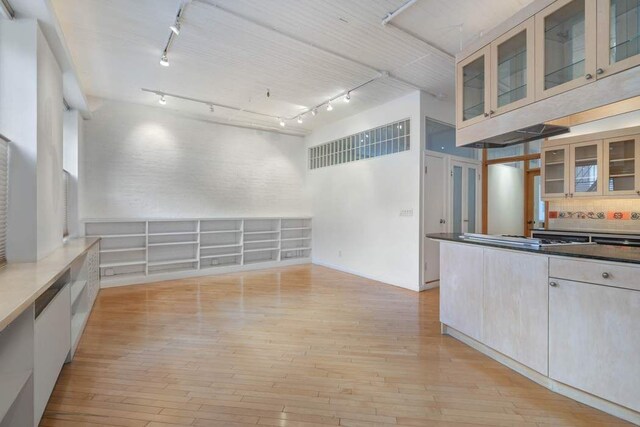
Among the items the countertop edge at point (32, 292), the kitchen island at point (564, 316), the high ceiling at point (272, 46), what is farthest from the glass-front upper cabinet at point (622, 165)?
the countertop edge at point (32, 292)

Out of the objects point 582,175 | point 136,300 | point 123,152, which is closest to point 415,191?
point 582,175

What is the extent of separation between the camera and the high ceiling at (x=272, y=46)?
3.02m

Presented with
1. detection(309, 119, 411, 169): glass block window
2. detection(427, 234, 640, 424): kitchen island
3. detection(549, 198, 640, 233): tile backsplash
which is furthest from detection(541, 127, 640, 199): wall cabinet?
detection(427, 234, 640, 424): kitchen island

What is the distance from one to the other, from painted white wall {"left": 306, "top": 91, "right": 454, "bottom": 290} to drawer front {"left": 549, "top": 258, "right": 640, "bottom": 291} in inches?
111

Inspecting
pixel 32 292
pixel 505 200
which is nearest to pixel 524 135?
pixel 32 292

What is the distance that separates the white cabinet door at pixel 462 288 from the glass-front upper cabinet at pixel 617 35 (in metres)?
1.58

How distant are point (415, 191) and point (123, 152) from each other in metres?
5.22

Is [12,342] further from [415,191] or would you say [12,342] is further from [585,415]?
[415,191]

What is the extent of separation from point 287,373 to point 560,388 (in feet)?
6.51

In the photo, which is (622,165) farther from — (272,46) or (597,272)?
(272,46)

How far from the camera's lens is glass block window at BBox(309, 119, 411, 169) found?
5.36 meters

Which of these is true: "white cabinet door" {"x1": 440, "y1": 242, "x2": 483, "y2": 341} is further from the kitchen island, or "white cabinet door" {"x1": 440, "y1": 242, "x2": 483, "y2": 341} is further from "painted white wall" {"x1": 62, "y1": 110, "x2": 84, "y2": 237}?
"painted white wall" {"x1": 62, "y1": 110, "x2": 84, "y2": 237}

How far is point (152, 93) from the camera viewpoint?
514 cm

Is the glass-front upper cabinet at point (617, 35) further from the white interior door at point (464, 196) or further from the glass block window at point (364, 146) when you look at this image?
the white interior door at point (464, 196)
